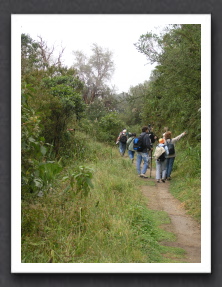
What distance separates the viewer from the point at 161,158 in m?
10.0

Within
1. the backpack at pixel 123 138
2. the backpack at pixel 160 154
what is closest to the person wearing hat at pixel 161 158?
the backpack at pixel 160 154

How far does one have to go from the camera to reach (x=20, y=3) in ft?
13.0

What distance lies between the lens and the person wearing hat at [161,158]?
998cm

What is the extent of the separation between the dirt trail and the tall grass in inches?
6.7

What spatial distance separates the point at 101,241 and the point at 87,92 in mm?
12414

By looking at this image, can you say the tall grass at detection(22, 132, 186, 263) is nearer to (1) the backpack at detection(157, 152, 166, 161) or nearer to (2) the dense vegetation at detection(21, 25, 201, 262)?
(2) the dense vegetation at detection(21, 25, 201, 262)

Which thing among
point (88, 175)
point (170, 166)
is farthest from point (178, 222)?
point (170, 166)

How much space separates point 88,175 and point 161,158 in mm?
5231

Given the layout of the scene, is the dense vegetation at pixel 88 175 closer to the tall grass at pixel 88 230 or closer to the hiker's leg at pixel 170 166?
the tall grass at pixel 88 230

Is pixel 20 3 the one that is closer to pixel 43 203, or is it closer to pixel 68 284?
pixel 43 203

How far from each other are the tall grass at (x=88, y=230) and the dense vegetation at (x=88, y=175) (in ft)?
0.05

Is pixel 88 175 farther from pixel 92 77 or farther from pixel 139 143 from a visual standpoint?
pixel 92 77

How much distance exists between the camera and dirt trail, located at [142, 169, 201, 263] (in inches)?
191

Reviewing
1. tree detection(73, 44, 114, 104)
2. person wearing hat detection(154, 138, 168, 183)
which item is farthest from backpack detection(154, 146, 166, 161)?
tree detection(73, 44, 114, 104)
